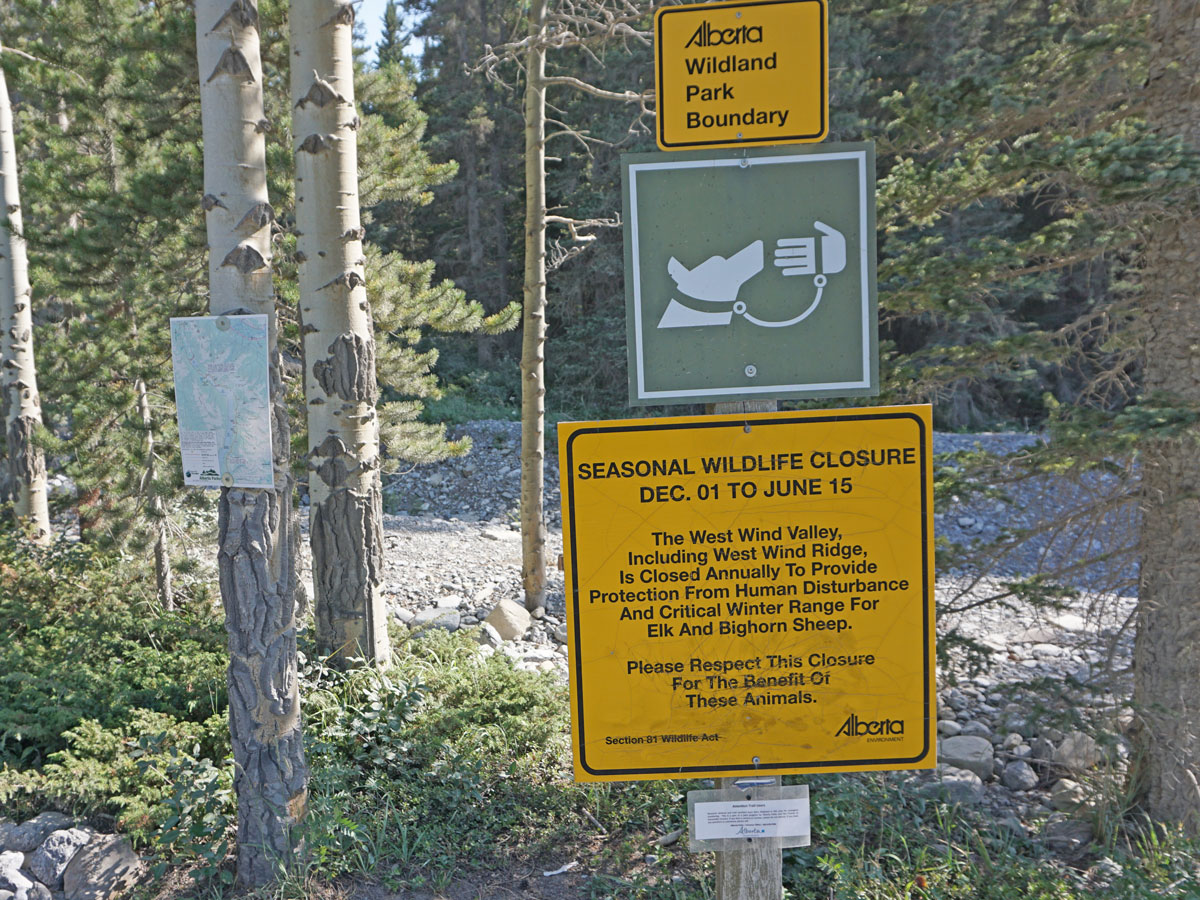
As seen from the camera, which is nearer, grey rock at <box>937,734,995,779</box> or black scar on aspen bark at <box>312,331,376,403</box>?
black scar on aspen bark at <box>312,331,376,403</box>

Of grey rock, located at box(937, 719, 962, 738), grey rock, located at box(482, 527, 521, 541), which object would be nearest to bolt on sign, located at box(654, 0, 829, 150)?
grey rock, located at box(937, 719, 962, 738)

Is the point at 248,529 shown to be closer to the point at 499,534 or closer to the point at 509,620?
the point at 509,620

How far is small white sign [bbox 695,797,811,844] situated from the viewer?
1.95 m

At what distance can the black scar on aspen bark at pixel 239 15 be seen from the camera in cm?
334

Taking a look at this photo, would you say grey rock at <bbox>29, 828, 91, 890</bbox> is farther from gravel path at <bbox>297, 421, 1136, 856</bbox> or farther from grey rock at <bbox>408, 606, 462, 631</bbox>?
grey rock at <bbox>408, 606, 462, 631</bbox>

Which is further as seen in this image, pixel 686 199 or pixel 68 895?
pixel 68 895

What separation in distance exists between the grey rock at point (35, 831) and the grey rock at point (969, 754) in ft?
16.9

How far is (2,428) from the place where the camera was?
10.1 meters

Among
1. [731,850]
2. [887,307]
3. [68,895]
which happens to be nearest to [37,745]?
[68,895]

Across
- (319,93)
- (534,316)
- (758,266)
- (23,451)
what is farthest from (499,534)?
(758,266)

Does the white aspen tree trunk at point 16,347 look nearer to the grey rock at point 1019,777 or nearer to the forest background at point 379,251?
the forest background at point 379,251

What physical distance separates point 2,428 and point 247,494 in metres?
8.96

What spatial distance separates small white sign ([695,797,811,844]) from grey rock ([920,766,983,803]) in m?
2.79

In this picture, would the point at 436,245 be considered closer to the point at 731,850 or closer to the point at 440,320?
the point at 440,320
